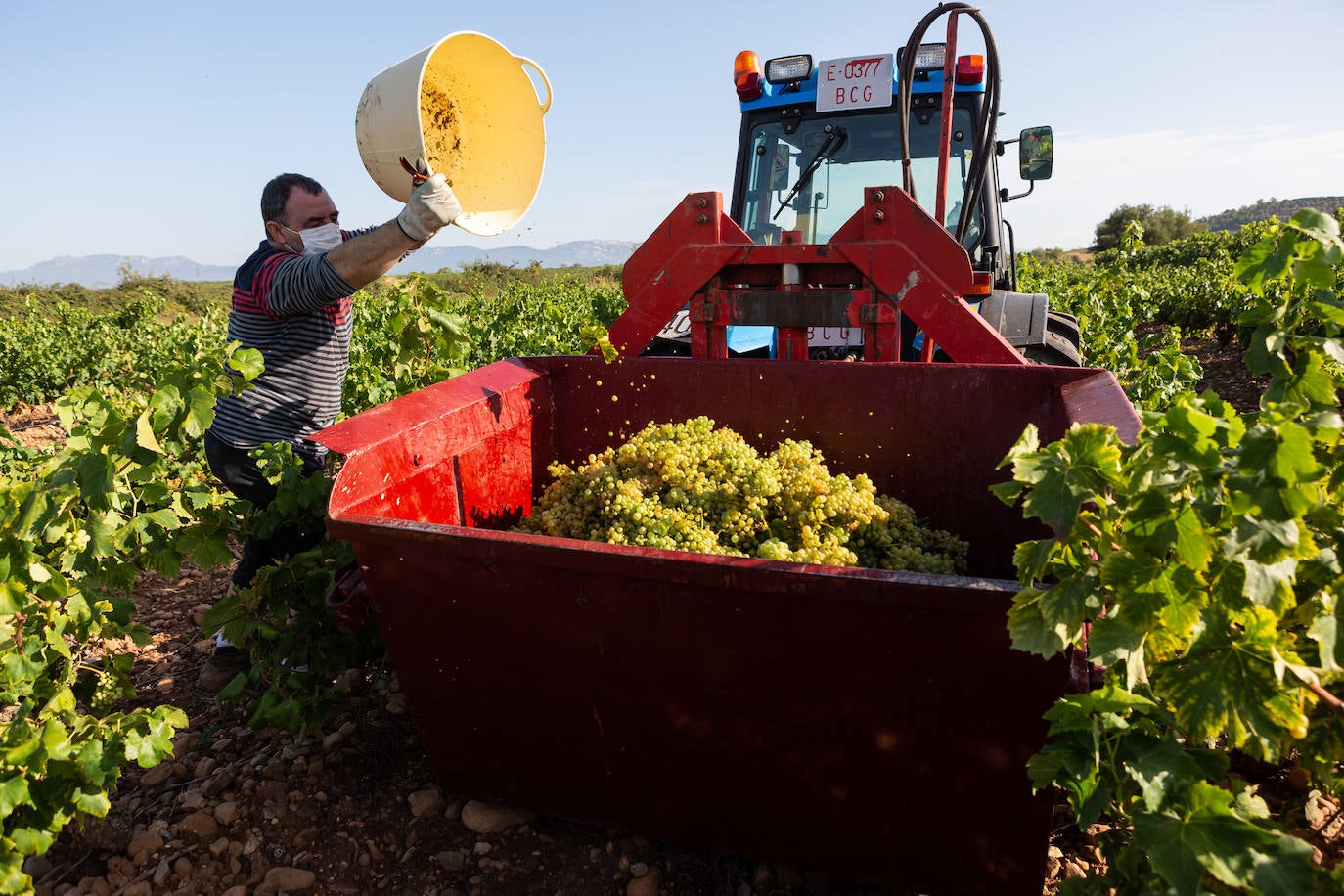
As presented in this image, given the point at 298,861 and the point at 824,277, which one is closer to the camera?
the point at 298,861

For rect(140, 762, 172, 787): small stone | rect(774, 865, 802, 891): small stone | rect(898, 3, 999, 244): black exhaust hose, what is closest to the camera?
rect(774, 865, 802, 891): small stone

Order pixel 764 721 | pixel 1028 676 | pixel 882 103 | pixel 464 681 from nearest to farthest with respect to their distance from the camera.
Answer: pixel 1028 676 < pixel 764 721 < pixel 464 681 < pixel 882 103

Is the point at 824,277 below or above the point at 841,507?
above

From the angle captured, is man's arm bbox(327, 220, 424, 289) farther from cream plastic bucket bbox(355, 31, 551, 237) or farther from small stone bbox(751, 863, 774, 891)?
small stone bbox(751, 863, 774, 891)

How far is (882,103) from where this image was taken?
13.9 feet

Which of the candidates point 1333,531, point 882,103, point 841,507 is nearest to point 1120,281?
point 882,103

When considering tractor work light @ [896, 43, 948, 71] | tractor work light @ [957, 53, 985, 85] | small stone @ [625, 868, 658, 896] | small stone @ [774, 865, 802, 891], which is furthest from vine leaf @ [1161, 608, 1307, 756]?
tractor work light @ [957, 53, 985, 85]

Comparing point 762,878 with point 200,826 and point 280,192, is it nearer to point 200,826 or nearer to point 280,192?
point 200,826

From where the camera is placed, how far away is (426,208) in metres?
2.62

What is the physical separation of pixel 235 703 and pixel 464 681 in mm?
1472

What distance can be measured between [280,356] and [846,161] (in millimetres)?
3206

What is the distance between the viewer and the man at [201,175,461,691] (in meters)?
2.93

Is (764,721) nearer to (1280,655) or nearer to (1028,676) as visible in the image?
(1028,676)

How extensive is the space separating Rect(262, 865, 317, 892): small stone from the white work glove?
6.40ft
